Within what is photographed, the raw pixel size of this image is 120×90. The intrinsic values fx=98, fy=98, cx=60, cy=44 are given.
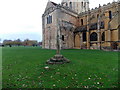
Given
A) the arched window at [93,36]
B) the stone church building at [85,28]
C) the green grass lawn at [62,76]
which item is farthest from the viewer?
the arched window at [93,36]

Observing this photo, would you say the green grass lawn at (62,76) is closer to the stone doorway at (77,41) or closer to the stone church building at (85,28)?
the stone church building at (85,28)

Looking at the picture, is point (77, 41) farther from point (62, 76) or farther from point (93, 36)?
point (62, 76)

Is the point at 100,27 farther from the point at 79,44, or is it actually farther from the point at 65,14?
the point at 65,14

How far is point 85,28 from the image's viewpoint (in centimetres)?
3222

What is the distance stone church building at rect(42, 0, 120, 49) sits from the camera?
24.4 metres

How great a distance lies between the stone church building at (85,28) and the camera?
24375 millimetres

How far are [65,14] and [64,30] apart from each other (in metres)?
5.54

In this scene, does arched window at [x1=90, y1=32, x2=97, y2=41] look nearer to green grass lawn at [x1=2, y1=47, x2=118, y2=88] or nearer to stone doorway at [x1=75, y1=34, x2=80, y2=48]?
stone doorway at [x1=75, y1=34, x2=80, y2=48]

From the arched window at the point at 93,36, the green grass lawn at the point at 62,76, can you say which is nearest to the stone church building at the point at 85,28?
the arched window at the point at 93,36

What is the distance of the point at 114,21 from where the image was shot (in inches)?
944

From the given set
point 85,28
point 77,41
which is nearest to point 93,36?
point 85,28

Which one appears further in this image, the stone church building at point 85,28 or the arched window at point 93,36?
the arched window at point 93,36

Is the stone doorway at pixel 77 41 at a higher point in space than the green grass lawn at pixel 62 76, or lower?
higher

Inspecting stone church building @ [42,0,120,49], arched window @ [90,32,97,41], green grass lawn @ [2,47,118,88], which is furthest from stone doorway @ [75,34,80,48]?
green grass lawn @ [2,47,118,88]
